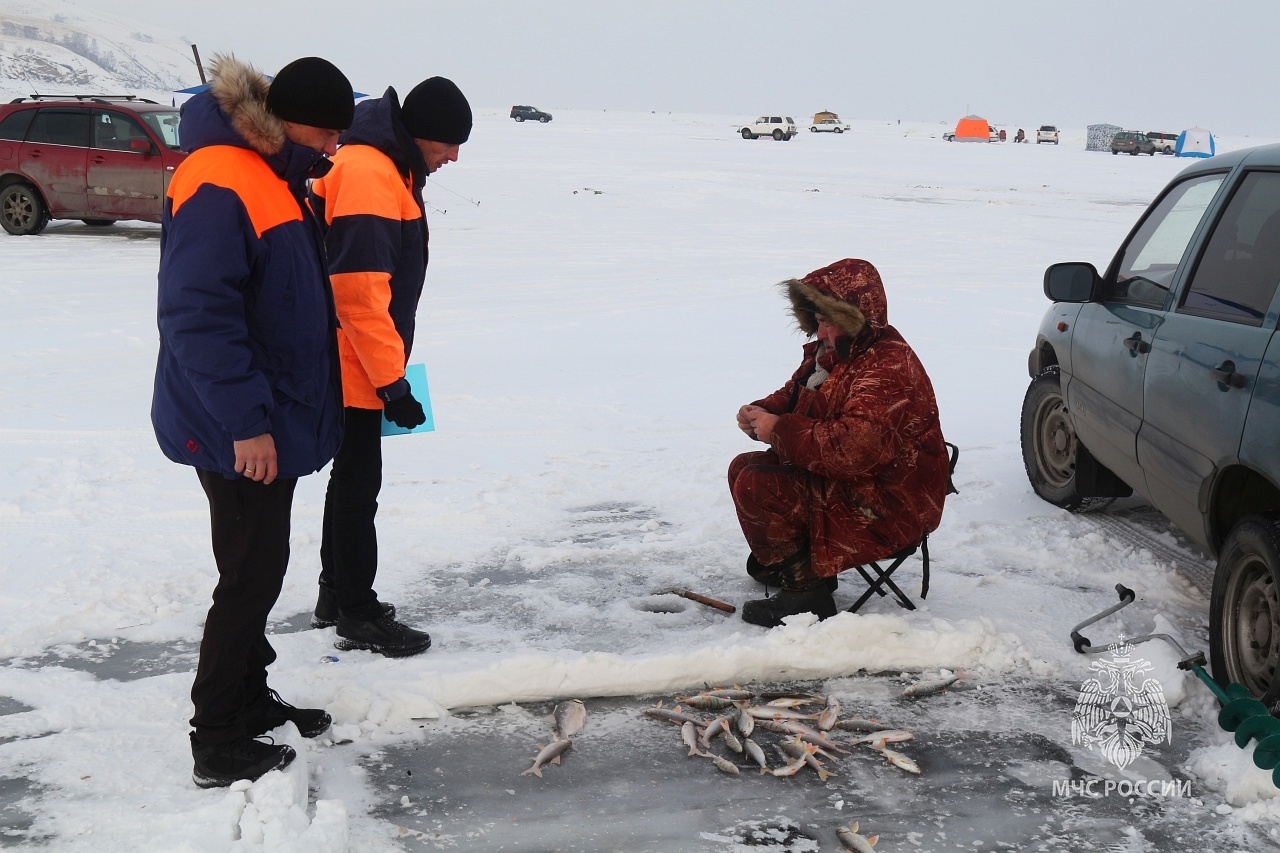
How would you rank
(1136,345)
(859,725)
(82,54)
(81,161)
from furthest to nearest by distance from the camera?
(82,54) < (81,161) < (1136,345) < (859,725)

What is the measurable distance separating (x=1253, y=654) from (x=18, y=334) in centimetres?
913

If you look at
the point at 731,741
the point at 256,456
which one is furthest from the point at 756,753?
the point at 256,456

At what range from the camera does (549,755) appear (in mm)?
3373

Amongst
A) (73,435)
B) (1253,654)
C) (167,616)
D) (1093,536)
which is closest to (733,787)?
(1253,654)

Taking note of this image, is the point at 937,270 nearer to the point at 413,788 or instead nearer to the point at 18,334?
the point at 18,334

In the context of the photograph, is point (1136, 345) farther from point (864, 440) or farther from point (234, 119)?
point (234, 119)

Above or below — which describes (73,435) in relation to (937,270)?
below

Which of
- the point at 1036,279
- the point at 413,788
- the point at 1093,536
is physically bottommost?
the point at 413,788

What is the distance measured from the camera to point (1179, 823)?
3.08 metres

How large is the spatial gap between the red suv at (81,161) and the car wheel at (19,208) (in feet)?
0.04

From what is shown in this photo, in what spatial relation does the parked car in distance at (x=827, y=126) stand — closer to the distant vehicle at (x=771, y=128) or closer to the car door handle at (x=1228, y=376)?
the distant vehicle at (x=771, y=128)

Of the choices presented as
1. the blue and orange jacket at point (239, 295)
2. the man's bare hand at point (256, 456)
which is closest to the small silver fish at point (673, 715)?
the blue and orange jacket at point (239, 295)

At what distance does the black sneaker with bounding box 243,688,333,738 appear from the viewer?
10.8ft

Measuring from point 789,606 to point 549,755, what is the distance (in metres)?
1.31
